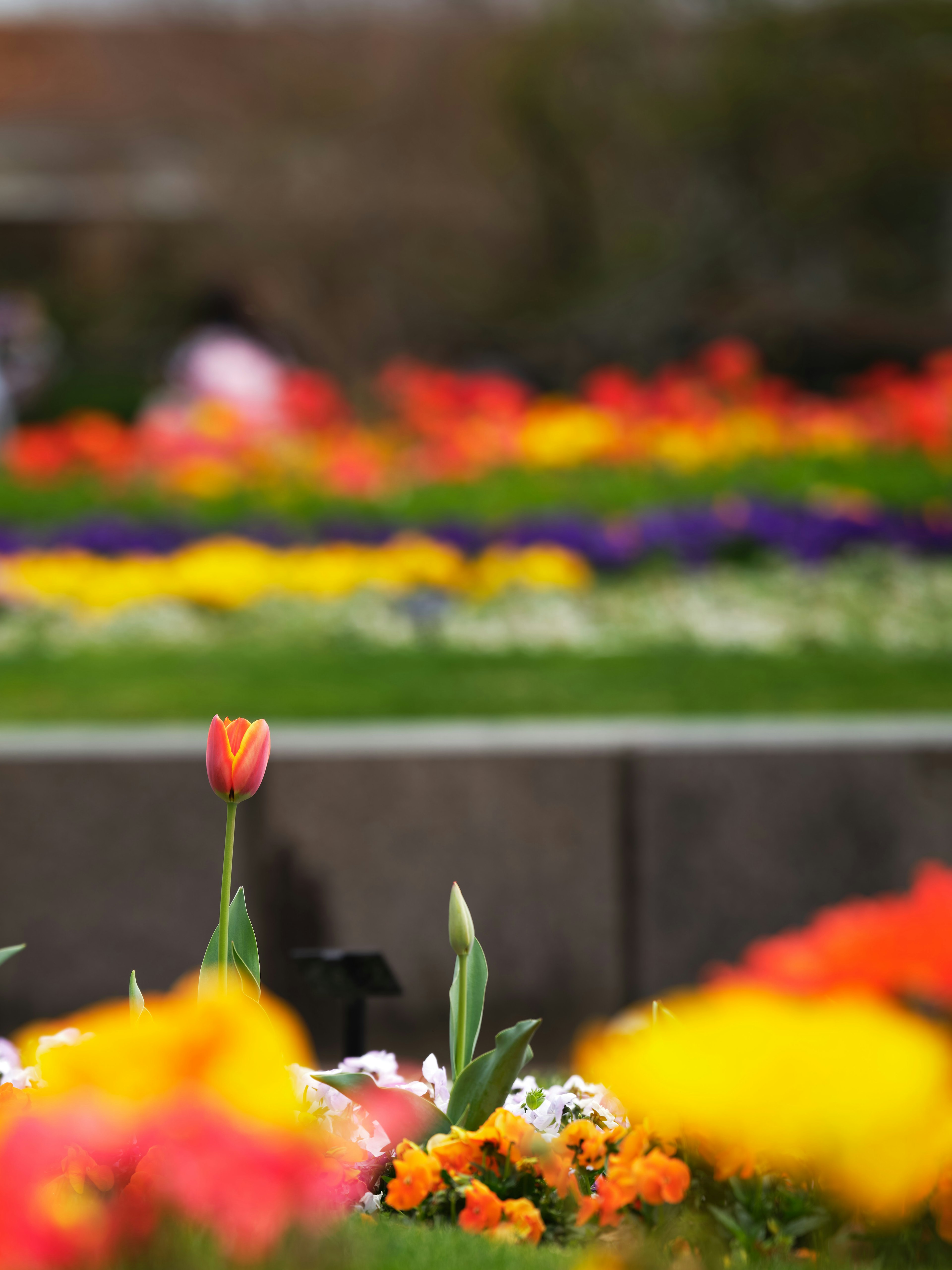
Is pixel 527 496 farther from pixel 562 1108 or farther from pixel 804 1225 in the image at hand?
pixel 804 1225

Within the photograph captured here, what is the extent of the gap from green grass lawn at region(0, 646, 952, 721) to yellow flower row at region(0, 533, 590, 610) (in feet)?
3.57

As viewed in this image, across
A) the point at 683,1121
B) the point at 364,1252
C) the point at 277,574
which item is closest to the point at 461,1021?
the point at 364,1252

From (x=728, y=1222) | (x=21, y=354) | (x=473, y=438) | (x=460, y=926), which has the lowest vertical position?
(x=728, y=1222)

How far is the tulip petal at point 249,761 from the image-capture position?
1.59 metres

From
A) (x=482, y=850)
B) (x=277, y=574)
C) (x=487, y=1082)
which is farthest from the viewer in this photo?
(x=277, y=574)

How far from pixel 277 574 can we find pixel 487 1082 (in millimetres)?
5110

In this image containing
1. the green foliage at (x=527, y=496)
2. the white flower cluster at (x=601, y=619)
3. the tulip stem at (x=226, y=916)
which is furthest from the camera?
the green foliage at (x=527, y=496)

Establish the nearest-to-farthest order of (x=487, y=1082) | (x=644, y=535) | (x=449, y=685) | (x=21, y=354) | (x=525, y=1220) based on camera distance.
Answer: (x=525, y=1220) → (x=487, y=1082) → (x=449, y=685) → (x=644, y=535) → (x=21, y=354)

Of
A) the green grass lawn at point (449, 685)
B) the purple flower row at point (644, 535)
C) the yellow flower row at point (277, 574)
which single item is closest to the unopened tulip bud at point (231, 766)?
the green grass lawn at point (449, 685)

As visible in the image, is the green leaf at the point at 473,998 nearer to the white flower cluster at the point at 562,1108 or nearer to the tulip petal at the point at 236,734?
the white flower cluster at the point at 562,1108

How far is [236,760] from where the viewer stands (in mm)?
1592

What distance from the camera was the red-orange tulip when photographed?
1580 millimetres

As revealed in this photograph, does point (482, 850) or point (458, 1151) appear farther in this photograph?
point (482, 850)

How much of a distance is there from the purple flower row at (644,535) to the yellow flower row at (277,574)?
0.32 feet
